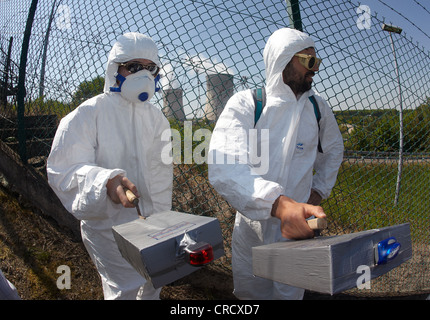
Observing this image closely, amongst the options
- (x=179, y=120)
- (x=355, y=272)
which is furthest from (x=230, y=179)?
(x=179, y=120)

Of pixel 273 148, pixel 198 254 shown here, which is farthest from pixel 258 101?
pixel 198 254

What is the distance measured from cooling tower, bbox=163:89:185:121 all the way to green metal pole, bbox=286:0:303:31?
0.91 meters

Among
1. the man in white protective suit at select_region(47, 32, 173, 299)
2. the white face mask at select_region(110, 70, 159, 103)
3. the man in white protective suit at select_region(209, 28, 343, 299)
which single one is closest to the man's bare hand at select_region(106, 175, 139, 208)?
the man in white protective suit at select_region(47, 32, 173, 299)

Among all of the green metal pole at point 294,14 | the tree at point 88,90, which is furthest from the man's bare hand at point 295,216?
the tree at point 88,90

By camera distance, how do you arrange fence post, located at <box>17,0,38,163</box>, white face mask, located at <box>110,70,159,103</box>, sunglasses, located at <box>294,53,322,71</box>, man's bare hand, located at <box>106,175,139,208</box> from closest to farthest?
man's bare hand, located at <box>106,175,139,208</box>, sunglasses, located at <box>294,53,322,71</box>, white face mask, located at <box>110,70,159,103</box>, fence post, located at <box>17,0,38,163</box>

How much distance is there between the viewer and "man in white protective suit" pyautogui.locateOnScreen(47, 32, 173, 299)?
1.53 metres

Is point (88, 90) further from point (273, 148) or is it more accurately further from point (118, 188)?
point (273, 148)

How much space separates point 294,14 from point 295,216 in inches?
62.7

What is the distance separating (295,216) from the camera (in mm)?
1100

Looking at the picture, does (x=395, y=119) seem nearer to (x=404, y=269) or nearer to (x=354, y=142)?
(x=354, y=142)

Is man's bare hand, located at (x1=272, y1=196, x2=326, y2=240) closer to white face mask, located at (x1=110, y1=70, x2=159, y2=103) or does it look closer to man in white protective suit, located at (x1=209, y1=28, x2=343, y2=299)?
man in white protective suit, located at (x1=209, y1=28, x2=343, y2=299)

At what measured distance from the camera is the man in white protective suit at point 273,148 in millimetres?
1317

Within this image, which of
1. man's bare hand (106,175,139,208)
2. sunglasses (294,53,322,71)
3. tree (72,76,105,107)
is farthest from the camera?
tree (72,76,105,107)

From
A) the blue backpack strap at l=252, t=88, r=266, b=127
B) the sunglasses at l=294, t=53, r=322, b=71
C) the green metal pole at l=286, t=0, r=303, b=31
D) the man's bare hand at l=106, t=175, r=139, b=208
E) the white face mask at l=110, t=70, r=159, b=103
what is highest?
the green metal pole at l=286, t=0, r=303, b=31
